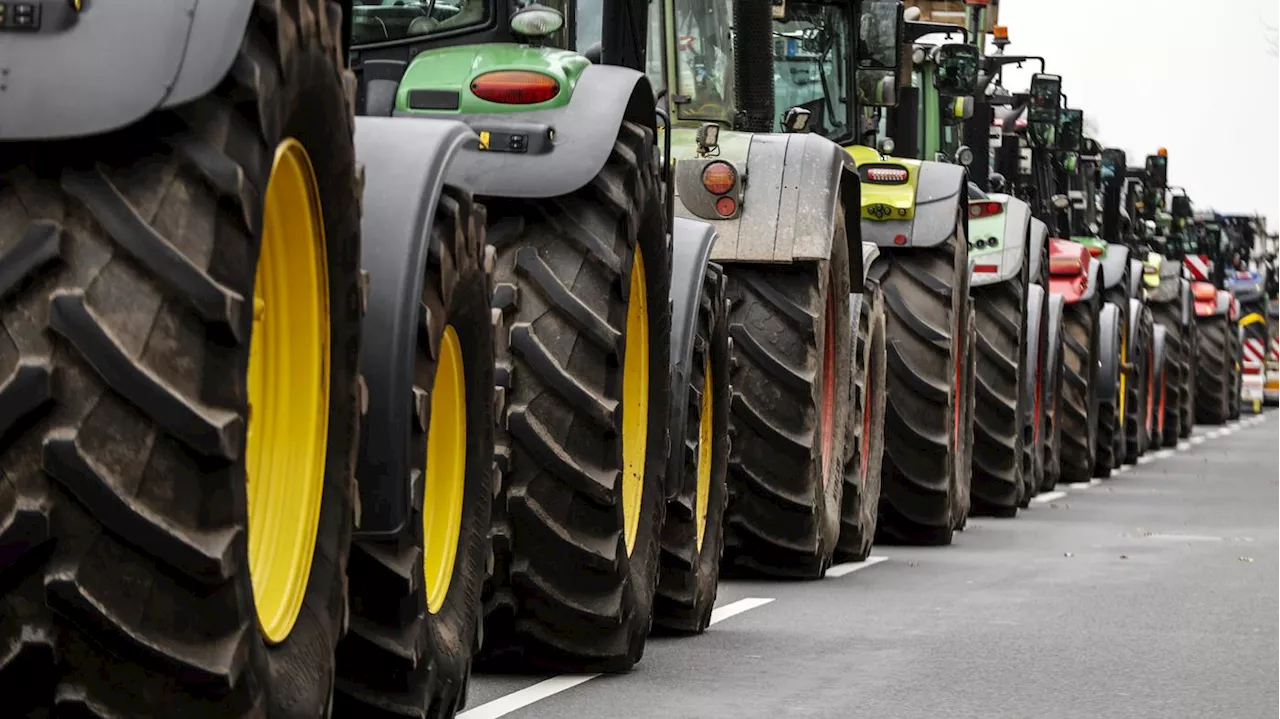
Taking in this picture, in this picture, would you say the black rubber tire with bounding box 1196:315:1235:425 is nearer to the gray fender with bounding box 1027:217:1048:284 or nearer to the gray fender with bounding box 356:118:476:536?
the gray fender with bounding box 1027:217:1048:284

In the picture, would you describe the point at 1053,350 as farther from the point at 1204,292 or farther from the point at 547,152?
the point at 1204,292

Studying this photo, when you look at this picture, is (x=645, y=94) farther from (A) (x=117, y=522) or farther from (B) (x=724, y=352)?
(A) (x=117, y=522)

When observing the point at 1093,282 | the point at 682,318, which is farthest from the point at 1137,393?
the point at 682,318

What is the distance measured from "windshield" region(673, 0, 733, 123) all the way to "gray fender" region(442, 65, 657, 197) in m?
3.61

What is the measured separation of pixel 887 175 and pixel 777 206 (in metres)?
3.26

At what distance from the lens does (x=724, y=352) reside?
9.33m

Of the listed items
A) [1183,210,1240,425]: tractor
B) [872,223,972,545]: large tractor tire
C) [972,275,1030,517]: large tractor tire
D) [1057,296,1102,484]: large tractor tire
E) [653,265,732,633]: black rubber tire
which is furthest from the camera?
[1183,210,1240,425]: tractor

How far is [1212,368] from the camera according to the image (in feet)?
120

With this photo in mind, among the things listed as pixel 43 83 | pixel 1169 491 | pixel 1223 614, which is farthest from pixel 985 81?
pixel 43 83

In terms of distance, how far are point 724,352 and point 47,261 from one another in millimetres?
5603

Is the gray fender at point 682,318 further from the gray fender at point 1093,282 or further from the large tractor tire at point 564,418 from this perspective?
the gray fender at point 1093,282

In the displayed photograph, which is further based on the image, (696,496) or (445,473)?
(696,496)

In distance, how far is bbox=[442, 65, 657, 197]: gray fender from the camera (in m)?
7.07

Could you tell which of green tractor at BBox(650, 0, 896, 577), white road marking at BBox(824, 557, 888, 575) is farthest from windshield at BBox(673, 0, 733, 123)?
white road marking at BBox(824, 557, 888, 575)
